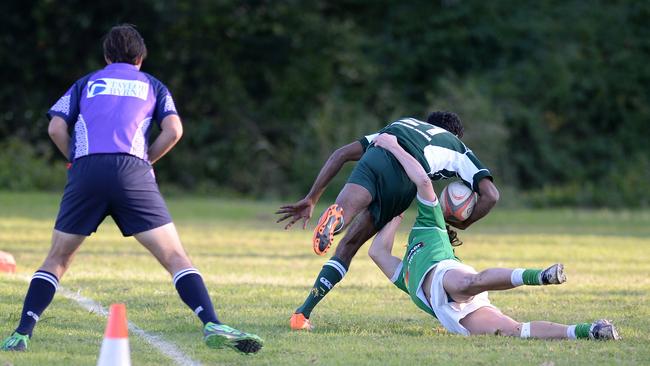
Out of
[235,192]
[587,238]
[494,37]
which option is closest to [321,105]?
[235,192]

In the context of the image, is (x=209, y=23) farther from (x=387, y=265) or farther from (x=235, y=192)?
(x=387, y=265)

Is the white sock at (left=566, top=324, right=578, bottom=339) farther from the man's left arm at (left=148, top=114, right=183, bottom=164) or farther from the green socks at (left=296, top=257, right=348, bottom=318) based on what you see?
the man's left arm at (left=148, top=114, right=183, bottom=164)

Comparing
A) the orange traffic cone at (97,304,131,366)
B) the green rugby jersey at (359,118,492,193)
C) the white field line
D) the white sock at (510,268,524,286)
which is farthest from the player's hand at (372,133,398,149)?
the orange traffic cone at (97,304,131,366)

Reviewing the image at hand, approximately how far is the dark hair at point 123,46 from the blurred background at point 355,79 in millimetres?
Result: 23070

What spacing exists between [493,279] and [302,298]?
3040 millimetres

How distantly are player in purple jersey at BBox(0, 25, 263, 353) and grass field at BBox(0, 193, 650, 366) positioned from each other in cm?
30

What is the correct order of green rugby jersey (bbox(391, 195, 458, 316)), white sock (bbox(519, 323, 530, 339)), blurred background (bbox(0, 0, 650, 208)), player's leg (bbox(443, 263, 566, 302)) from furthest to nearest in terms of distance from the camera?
blurred background (bbox(0, 0, 650, 208))
green rugby jersey (bbox(391, 195, 458, 316))
white sock (bbox(519, 323, 530, 339))
player's leg (bbox(443, 263, 566, 302))

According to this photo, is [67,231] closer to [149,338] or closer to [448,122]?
[149,338]

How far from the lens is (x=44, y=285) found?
678 cm

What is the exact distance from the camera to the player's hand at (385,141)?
26.3 ft

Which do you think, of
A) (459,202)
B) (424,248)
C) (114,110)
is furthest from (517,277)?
(114,110)

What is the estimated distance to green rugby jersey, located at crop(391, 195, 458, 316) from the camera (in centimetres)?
763

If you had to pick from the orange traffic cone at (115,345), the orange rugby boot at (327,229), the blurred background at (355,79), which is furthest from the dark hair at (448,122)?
the blurred background at (355,79)

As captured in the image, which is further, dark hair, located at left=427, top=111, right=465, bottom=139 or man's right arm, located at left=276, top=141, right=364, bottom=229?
dark hair, located at left=427, top=111, right=465, bottom=139
